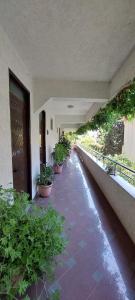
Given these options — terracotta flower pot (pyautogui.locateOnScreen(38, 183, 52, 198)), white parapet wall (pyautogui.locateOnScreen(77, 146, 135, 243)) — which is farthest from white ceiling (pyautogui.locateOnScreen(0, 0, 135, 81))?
terracotta flower pot (pyautogui.locateOnScreen(38, 183, 52, 198))

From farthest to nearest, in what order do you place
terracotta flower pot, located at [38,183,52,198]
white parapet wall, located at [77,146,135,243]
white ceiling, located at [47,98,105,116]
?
terracotta flower pot, located at [38,183,52,198] < white ceiling, located at [47,98,105,116] < white parapet wall, located at [77,146,135,243]

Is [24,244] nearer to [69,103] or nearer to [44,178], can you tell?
[44,178]

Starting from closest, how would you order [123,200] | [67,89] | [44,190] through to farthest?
1. [123,200]
2. [67,89]
3. [44,190]

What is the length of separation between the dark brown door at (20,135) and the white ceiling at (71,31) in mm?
500

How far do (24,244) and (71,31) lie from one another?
6.53ft

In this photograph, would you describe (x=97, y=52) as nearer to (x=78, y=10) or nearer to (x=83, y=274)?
(x=78, y=10)

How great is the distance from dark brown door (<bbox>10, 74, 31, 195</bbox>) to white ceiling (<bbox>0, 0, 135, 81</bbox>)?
1.64 ft

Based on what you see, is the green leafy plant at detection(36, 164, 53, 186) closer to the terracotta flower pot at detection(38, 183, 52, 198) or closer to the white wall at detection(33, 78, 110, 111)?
the terracotta flower pot at detection(38, 183, 52, 198)

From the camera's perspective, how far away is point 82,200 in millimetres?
3465

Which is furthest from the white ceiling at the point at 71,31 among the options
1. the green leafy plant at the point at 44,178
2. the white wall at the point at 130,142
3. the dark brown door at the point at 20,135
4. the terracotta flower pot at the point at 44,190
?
the white wall at the point at 130,142

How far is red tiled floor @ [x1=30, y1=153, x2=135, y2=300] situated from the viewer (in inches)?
57.0

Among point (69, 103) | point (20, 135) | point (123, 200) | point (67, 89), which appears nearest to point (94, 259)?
point (123, 200)

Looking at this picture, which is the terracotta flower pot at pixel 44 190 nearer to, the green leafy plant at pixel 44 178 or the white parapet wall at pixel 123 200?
the green leafy plant at pixel 44 178

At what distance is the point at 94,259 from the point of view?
181 cm
